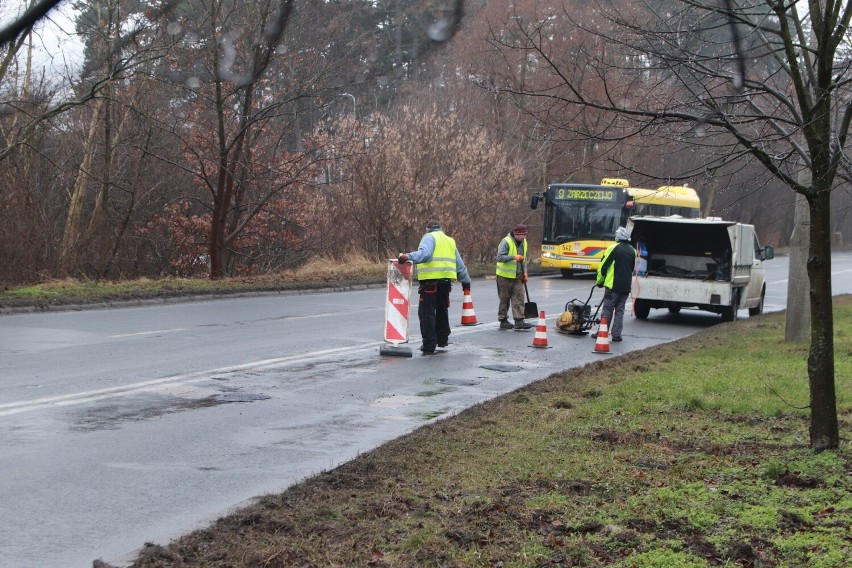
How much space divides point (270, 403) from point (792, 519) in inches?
234

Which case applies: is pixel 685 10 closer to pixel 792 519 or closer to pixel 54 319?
pixel 792 519

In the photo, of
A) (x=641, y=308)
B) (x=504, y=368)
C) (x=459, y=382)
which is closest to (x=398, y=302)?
(x=504, y=368)

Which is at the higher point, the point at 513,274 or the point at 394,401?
the point at 513,274

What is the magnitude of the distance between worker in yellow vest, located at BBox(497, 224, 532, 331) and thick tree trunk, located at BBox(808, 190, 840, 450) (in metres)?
10.8

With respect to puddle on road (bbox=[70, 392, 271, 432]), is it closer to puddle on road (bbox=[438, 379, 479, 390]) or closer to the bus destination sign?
puddle on road (bbox=[438, 379, 479, 390])

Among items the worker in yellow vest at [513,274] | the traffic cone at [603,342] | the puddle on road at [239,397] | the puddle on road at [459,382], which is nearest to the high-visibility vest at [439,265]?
the puddle on road at [459,382]

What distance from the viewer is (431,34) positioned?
7.59 feet

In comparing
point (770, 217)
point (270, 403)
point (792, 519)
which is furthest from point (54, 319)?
point (770, 217)

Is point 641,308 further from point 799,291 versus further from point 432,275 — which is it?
point 432,275

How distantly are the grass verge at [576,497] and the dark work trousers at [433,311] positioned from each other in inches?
179

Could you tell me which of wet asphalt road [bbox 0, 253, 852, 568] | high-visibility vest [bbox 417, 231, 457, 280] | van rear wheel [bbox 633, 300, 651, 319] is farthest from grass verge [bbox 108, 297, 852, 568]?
van rear wheel [bbox 633, 300, 651, 319]

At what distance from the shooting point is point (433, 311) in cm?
1505

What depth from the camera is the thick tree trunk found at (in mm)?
7309

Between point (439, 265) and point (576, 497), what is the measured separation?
887cm
